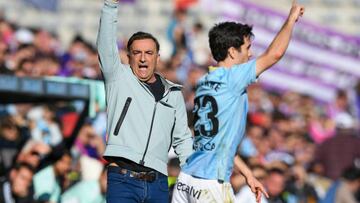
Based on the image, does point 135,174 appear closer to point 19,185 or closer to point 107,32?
point 107,32

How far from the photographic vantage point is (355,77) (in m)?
20.7

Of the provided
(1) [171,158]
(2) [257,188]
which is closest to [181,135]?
(2) [257,188]

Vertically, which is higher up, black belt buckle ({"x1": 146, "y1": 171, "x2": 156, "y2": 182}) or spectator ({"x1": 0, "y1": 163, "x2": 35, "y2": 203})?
black belt buckle ({"x1": 146, "y1": 171, "x2": 156, "y2": 182})

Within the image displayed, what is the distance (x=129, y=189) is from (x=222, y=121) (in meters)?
0.78

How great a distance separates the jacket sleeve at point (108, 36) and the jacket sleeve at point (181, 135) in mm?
615

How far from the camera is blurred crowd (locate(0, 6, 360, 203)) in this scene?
42.0 ft

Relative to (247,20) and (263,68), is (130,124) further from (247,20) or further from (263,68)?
(247,20)

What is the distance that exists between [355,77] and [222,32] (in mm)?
12450

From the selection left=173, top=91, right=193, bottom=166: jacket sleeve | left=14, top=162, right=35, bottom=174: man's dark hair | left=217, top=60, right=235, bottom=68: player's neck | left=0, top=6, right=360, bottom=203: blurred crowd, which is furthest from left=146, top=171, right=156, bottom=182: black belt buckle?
left=14, top=162, right=35, bottom=174: man's dark hair

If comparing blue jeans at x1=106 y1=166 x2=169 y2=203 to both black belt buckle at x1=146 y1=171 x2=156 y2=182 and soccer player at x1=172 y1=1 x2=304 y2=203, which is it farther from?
soccer player at x1=172 y1=1 x2=304 y2=203

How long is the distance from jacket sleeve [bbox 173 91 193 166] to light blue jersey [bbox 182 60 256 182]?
0.20 meters

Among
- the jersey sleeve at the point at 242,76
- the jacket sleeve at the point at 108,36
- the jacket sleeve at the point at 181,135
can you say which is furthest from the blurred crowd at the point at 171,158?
the jacket sleeve at the point at 108,36

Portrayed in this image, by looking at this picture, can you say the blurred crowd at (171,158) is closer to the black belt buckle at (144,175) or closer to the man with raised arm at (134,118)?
the man with raised arm at (134,118)

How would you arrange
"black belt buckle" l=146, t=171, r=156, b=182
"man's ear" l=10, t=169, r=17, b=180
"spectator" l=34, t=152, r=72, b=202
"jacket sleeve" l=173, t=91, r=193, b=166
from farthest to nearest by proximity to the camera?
"spectator" l=34, t=152, r=72, b=202 < "man's ear" l=10, t=169, r=17, b=180 < "jacket sleeve" l=173, t=91, r=193, b=166 < "black belt buckle" l=146, t=171, r=156, b=182
